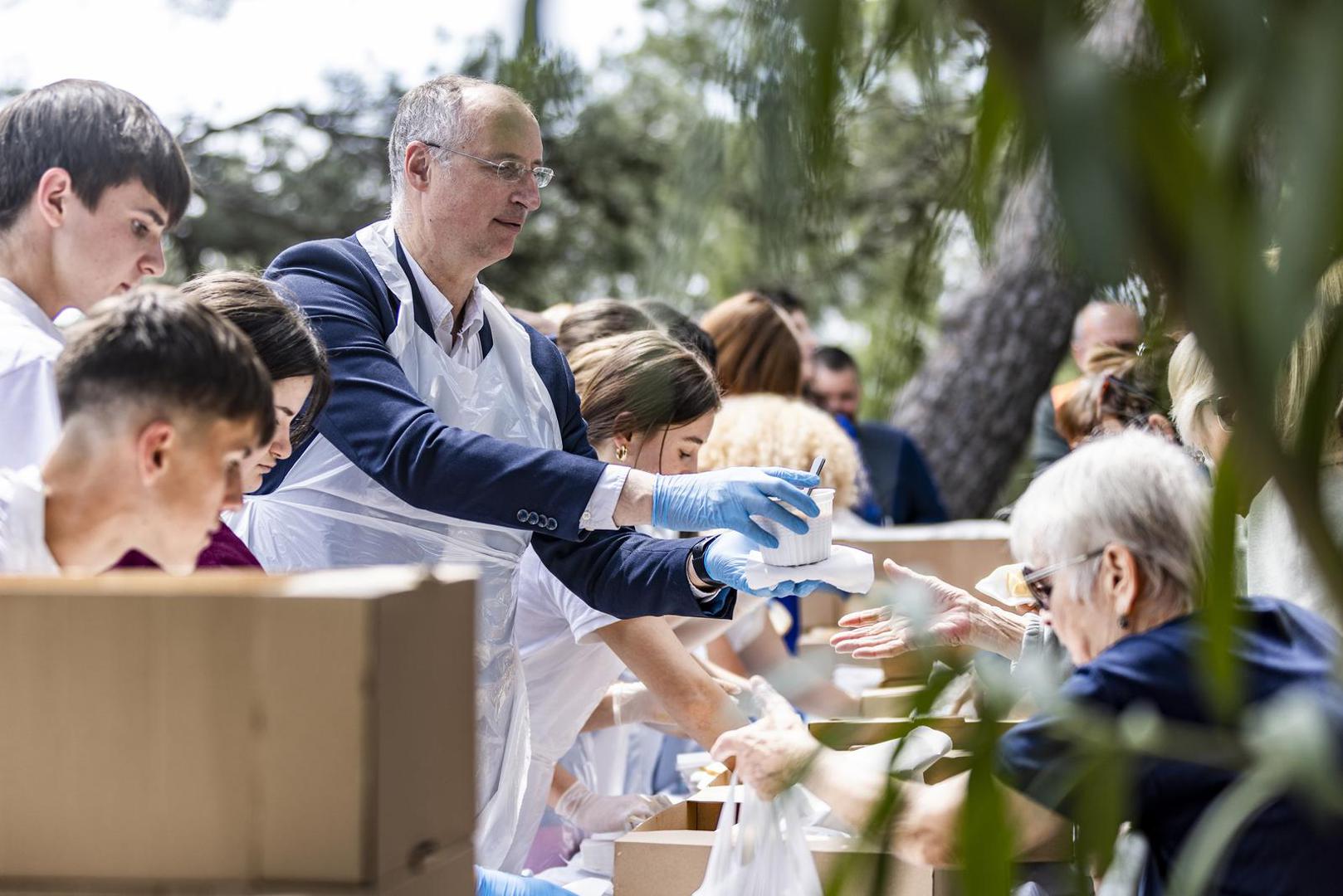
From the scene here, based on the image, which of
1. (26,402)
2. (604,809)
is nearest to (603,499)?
(604,809)

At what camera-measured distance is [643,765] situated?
3447 millimetres

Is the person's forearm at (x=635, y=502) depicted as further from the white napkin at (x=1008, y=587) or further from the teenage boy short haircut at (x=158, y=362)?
the teenage boy short haircut at (x=158, y=362)

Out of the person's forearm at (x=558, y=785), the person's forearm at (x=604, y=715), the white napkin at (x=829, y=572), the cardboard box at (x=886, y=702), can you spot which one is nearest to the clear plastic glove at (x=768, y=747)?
the cardboard box at (x=886, y=702)

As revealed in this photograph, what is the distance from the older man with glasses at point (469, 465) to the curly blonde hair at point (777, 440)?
95cm

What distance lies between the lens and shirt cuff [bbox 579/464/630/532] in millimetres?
2188

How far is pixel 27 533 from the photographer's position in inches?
51.8

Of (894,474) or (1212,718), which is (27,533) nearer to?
(1212,718)

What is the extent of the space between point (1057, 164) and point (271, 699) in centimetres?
75

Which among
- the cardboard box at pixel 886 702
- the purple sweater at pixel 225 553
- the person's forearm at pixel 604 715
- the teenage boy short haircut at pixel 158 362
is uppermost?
the teenage boy short haircut at pixel 158 362

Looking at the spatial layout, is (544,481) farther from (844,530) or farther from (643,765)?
(844,530)

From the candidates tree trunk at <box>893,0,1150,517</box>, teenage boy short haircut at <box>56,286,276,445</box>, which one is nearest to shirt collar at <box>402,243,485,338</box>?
teenage boy short haircut at <box>56,286,276,445</box>

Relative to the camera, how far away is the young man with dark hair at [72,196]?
1929mm

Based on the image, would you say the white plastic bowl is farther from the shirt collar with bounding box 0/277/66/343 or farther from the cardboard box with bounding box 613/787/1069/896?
the shirt collar with bounding box 0/277/66/343

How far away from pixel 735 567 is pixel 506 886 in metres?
0.76
